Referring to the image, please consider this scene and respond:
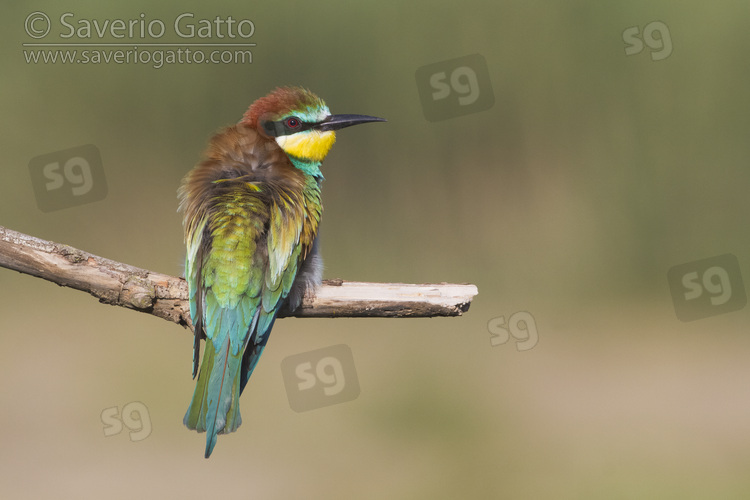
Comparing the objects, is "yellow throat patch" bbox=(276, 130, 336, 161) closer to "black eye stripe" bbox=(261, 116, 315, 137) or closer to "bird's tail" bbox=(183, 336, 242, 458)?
"black eye stripe" bbox=(261, 116, 315, 137)

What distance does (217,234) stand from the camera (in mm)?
2322

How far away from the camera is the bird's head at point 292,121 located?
2734mm

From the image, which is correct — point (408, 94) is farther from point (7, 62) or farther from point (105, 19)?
point (7, 62)

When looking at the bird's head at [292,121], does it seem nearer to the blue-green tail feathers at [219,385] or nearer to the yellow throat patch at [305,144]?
the yellow throat patch at [305,144]

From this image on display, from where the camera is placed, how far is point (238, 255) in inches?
90.8

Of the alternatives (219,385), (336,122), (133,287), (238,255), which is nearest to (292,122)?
(336,122)

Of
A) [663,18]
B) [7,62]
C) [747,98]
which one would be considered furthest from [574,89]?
[7,62]

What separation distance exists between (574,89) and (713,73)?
936 millimetres

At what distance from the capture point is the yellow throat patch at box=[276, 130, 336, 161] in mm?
2734

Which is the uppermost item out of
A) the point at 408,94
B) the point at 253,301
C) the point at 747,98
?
the point at 408,94

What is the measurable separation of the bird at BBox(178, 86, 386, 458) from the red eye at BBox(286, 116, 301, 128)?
0.08m

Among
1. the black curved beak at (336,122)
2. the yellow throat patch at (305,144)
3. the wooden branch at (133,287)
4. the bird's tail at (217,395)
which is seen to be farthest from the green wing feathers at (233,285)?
the black curved beak at (336,122)

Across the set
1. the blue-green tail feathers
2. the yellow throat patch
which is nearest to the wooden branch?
the blue-green tail feathers

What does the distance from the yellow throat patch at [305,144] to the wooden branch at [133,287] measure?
23.6 inches
